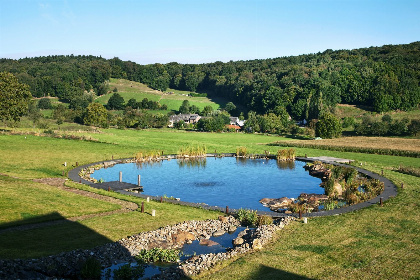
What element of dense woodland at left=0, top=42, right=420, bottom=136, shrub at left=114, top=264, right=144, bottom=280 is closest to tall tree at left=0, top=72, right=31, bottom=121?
dense woodland at left=0, top=42, right=420, bottom=136

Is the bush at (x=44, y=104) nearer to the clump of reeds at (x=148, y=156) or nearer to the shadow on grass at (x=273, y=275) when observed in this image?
the clump of reeds at (x=148, y=156)

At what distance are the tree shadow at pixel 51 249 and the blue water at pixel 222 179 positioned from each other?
1493 cm

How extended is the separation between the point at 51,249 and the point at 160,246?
6475 mm

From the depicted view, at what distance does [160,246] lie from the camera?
993 inches

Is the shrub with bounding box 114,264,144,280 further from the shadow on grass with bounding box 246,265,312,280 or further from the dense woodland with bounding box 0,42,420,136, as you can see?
the dense woodland with bounding box 0,42,420,136

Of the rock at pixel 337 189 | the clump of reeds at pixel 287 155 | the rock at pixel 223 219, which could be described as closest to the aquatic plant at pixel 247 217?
the rock at pixel 223 219

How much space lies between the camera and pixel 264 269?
20859 millimetres

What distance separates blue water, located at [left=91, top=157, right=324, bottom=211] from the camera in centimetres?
4219

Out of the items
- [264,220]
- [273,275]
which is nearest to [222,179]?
[264,220]

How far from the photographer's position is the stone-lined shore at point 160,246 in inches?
777

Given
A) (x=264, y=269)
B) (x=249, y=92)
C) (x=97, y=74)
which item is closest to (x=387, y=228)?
(x=264, y=269)

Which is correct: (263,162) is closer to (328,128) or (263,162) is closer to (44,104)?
(328,128)

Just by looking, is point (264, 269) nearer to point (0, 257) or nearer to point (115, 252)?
point (115, 252)

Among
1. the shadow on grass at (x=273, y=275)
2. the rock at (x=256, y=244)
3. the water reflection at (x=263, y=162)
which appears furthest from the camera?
the water reflection at (x=263, y=162)
